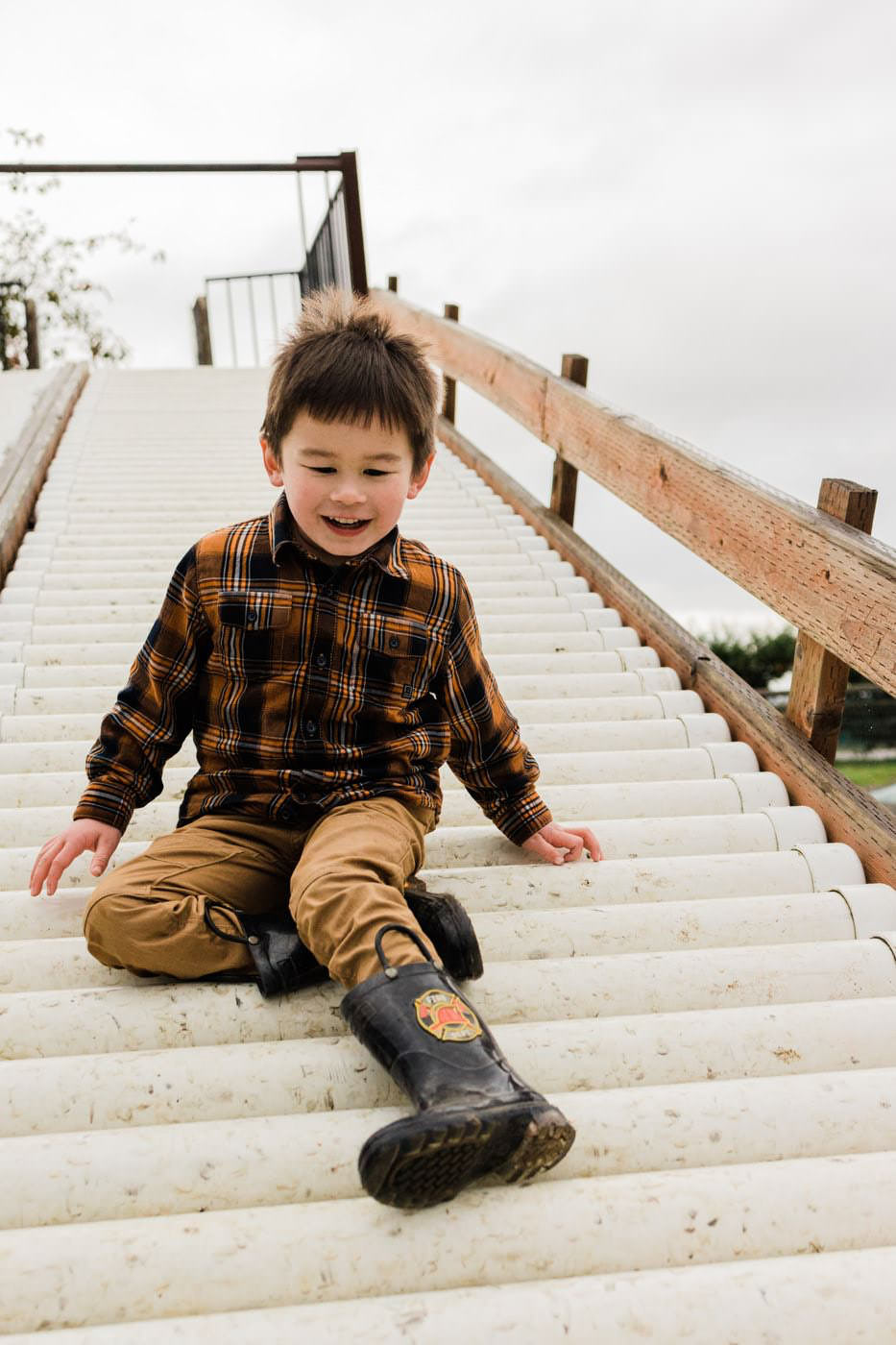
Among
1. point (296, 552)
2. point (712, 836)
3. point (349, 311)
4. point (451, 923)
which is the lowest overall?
point (712, 836)

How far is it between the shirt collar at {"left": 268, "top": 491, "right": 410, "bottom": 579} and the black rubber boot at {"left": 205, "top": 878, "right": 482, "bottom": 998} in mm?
547

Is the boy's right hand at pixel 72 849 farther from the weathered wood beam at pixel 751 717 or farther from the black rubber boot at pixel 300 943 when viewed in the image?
the weathered wood beam at pixel 751 717

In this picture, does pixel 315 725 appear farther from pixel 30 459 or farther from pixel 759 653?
pixel 759 653

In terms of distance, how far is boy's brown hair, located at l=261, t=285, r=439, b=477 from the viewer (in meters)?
1.70

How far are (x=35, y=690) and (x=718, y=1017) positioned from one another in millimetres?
1924

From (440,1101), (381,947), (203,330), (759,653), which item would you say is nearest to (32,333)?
(203,330)

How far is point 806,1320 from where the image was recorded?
3.95 ft

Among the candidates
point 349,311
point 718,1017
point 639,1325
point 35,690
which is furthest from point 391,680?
point 35,690

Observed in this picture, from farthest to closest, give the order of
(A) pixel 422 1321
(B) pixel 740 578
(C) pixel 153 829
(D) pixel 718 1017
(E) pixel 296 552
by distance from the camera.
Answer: (B) pixel 740 578 < (C) pixel 153 829 < (E) pixel 296 552 < (D) pixel 718 1017 < (A) pixel 422 1321

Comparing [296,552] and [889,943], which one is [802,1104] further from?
[296,552]

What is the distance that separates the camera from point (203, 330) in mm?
11188

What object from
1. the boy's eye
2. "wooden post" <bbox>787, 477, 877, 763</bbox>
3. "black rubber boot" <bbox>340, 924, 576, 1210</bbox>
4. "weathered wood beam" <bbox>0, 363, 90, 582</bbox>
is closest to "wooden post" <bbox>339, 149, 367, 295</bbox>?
"weathered wood beam" <bbox>0, 363, 90, 582</bbox>

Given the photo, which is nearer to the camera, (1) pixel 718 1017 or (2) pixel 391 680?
(1) pixel 718 1017

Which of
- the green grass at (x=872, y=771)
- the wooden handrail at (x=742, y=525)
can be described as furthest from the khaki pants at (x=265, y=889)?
the green grass at (x=872, y=771)
